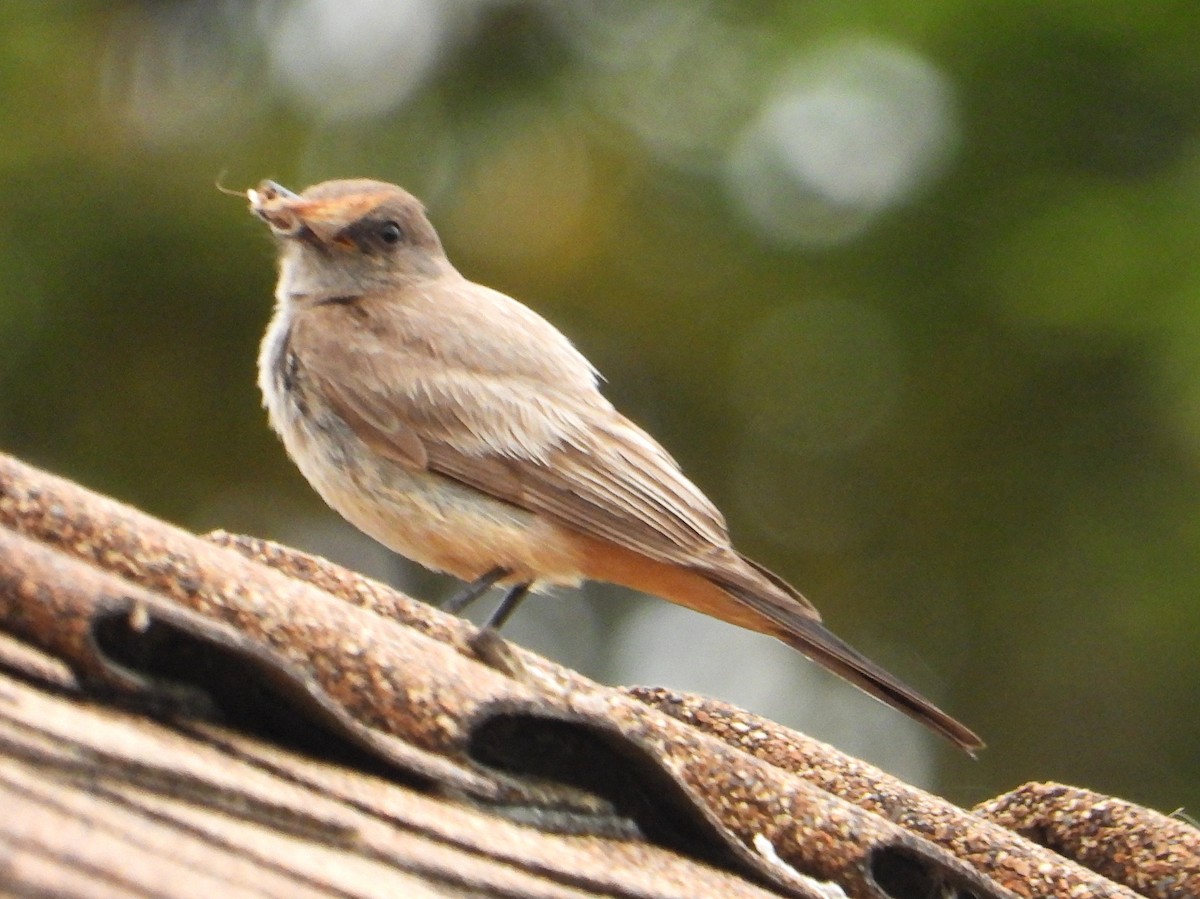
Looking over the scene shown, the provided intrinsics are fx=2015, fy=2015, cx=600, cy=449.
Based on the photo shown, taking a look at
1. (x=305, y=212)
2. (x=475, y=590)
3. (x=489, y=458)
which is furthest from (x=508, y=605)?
(x=305, y=212)

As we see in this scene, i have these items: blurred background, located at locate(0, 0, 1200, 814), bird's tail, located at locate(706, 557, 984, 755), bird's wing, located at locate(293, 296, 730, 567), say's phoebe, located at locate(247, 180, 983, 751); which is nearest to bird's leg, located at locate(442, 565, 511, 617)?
say's phoebe, located at locate(247, 180, 983, 751)

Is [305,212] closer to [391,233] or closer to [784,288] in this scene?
[391,233]

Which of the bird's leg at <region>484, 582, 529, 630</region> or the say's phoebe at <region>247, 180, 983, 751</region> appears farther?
the say's phoebe at <region>247, 180, 983, 751</region>

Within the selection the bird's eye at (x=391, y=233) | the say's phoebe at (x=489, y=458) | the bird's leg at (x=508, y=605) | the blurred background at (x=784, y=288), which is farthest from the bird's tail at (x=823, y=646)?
the blurred background at (x=784, y=288)

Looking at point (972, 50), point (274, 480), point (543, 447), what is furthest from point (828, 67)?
point (543, 447)

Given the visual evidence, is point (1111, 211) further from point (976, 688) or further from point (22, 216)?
point (22, 216)

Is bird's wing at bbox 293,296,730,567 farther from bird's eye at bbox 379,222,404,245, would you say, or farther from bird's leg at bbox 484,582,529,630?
bird's eye at bbox 379,222,404,245

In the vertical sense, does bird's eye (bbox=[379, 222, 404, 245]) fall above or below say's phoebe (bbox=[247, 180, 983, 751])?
above

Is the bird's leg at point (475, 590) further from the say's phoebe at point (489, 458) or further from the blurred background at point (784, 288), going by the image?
the blurred background at point (784, 288)
